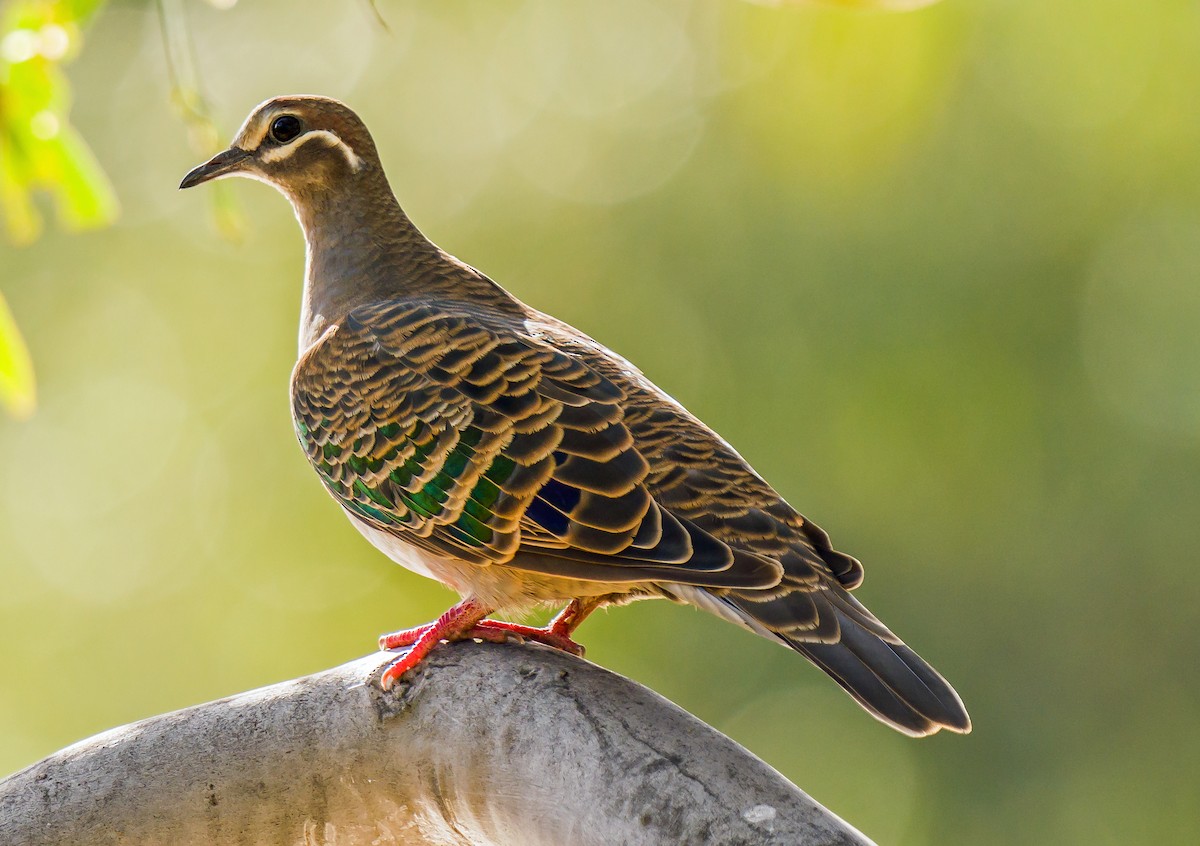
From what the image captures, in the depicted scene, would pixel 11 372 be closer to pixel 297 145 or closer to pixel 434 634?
pixel 434 634

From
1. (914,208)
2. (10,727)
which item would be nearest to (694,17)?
(914,208)

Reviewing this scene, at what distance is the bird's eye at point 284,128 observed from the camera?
3953mm

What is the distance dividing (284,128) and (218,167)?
22 centimetres

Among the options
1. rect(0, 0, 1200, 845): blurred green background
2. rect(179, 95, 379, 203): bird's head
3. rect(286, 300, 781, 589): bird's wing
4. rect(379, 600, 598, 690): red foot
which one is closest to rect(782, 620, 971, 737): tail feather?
rect(286, 300, 781, 589): bird's wing

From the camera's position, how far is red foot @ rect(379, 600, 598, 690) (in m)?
2.81

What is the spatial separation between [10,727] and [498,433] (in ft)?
25.8

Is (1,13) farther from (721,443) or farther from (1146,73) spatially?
(1146,73)

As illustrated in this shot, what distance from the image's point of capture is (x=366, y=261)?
156 inches

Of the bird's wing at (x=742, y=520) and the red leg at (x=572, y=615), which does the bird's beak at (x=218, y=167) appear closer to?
the bird's wing at (x=742, y=520)

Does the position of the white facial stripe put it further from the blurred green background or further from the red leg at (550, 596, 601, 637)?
the blurred green background

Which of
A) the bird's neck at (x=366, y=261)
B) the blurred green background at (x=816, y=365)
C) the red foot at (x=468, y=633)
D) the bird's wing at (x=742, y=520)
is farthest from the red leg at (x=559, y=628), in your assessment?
the blurred green background at (x=816, y=365)

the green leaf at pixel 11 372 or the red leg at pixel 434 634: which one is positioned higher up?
the green leaf at pixel 11 372

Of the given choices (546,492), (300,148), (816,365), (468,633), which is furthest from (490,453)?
(816,365)

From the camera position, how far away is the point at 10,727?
965 cm
